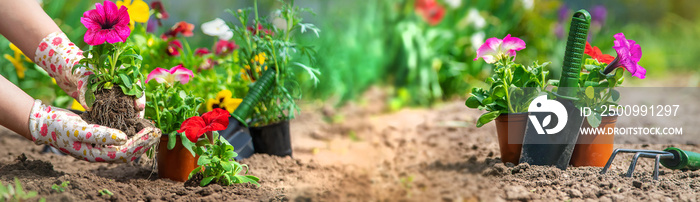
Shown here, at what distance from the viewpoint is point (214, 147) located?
1588 millimetres

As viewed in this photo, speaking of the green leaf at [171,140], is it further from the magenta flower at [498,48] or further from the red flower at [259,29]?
the magenta flower at [498,48]

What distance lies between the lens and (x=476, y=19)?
4176mm

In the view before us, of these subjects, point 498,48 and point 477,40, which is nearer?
point 498,48

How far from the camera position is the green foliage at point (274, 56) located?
81.1 inches

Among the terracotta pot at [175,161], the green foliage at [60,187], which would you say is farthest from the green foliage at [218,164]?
the green foliage at [60,187]

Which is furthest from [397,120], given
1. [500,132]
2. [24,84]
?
[24,84]

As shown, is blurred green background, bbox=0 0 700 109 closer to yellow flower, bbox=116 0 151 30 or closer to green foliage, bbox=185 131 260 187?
yellow flower, bbox=116 0 151 30

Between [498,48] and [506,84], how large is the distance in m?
0.12

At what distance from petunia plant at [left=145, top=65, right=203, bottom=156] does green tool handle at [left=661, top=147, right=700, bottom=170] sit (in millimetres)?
1531

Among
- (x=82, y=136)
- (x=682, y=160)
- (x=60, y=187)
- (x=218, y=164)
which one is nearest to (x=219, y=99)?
(x=218, y=164)

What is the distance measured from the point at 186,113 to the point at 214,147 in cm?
20

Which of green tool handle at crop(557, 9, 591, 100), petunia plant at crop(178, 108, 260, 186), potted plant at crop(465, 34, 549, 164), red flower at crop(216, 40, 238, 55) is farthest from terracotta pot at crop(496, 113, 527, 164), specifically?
red flower at crop(216, 40, 238, 55)

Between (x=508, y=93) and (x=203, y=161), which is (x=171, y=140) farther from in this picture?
(x=508, y=93)

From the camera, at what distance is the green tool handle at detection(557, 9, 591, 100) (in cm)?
155
